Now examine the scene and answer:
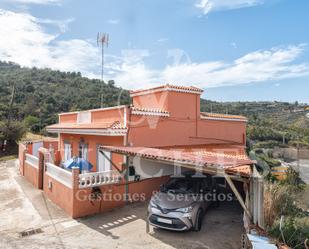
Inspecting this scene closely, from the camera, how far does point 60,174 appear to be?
1058 cm

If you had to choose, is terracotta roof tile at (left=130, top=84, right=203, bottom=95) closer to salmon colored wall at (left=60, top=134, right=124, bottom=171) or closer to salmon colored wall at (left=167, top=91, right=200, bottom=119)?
salmon colored wall at (left=167, top=91, right=200, bottom=119)

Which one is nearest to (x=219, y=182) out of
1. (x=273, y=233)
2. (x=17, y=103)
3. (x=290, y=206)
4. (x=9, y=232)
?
(x=290, y=206)

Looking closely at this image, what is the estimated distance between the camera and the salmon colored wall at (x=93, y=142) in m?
11.6

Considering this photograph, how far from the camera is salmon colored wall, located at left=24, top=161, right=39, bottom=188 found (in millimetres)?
14105

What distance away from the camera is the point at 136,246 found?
703 centimetres

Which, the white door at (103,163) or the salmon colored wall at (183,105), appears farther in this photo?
the salmon colored wall at (183,105)

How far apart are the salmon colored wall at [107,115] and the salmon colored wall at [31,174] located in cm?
435

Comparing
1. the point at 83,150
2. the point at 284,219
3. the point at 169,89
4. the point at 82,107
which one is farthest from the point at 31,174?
the point at 82,107

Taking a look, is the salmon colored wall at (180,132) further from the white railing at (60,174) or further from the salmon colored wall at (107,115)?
the white railing at (60,174)

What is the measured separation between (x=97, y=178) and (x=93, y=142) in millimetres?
4204

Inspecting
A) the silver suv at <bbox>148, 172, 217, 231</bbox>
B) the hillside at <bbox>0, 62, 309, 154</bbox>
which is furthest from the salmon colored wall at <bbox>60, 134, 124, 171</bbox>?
the hillside at <bbox>0, 62, 309, 154</bbox>

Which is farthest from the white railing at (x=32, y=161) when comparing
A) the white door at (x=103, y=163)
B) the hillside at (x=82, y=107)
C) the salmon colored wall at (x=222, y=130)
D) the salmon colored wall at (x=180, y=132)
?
the hillside at (x=82, y=107)

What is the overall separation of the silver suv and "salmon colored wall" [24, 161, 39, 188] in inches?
338

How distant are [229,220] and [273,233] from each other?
274 cm
